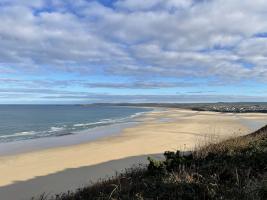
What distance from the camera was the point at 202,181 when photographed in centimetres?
617

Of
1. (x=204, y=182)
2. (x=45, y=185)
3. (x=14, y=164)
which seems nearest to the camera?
(x=204, y=182)

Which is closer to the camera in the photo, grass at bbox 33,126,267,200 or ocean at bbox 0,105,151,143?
grass at bbox 33,126,267,200

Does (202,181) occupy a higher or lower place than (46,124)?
higher

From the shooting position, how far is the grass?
5473 mm

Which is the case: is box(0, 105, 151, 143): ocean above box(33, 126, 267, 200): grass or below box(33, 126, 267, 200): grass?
below

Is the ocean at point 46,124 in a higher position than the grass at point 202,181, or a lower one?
lower

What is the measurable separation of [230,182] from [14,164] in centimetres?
1235

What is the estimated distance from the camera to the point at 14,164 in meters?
16.4

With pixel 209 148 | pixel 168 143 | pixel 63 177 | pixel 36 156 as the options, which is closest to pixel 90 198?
pixel 209 148

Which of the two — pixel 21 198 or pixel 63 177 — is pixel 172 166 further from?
pixel 63 177

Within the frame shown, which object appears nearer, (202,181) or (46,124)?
(202,181)

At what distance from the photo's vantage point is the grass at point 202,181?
5473mm

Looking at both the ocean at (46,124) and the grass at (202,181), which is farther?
the ocean at (46,124)

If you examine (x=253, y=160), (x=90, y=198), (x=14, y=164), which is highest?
(x=253, y=160)
